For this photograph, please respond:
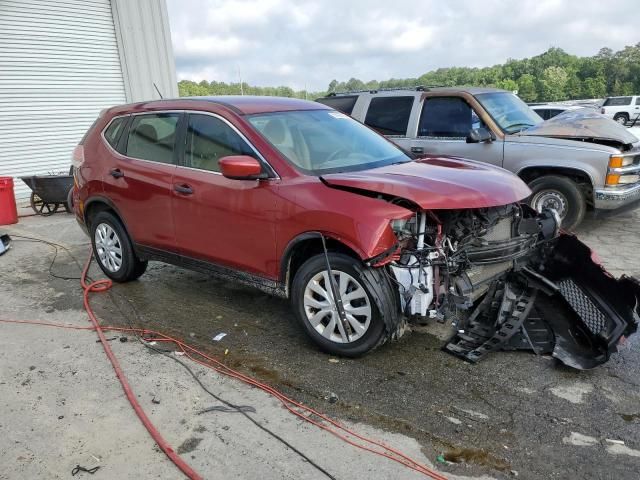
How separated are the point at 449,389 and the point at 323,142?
2153 mm

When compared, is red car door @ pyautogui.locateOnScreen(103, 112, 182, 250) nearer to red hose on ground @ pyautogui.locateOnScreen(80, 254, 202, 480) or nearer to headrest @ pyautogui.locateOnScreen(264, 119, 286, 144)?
red hose on ground @ pyautogui.locateOnScreen(80, 254, 202, 480)

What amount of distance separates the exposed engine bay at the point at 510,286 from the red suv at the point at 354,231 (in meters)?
0.01

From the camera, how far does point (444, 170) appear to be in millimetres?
3965

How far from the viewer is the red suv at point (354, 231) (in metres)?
3.44

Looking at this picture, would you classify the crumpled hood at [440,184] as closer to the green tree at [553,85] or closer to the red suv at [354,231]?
the red suv at [354,231]

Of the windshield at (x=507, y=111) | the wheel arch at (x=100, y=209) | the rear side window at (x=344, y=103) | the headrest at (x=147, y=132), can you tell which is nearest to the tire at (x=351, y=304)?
the headrest at (x=147, y=132)

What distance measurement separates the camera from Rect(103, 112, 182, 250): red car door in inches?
Result: 181

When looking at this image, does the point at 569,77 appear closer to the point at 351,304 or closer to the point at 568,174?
the point at 568,174

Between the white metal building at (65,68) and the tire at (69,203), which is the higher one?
the white metal building at (65,68)

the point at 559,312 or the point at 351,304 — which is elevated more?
the point at 351,304

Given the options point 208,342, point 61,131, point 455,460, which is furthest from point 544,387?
point 61,131

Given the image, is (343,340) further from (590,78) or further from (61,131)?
(590,78)

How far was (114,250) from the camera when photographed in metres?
5.40

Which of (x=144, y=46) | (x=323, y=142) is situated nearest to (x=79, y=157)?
(x=323, y=142)
